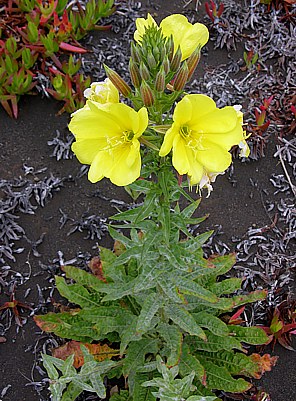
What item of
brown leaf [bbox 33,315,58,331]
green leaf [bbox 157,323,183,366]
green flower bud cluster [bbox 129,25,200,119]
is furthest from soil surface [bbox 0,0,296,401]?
green flower bud cluster [bbox 129,25,200,119]

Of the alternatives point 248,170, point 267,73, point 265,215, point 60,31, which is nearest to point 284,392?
point 265,215

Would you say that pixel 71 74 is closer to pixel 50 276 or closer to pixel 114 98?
pixel 50 276

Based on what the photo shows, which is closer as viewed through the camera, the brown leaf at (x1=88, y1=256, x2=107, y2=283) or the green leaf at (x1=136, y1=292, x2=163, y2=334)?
the green leaf at (x1=136, y1=292, x2=163, y2=334)

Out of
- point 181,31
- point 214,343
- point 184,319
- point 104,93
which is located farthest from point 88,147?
point 214,343

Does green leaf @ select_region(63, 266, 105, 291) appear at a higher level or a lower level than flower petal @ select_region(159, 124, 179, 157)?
lower

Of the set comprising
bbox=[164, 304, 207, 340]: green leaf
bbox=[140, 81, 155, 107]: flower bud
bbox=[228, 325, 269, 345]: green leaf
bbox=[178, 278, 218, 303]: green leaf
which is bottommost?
bbox=[228, 325, 269, 345]: green leaf

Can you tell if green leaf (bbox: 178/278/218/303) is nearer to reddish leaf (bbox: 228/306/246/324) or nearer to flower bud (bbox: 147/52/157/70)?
reddish leaf (bbox: 228/306/246/324)

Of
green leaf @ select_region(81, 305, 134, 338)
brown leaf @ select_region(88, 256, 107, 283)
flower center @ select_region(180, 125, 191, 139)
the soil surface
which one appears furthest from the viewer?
brown leaf @ select_region(88, 256, 107, 283)

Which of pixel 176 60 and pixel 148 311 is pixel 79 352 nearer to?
pixel 148 311
